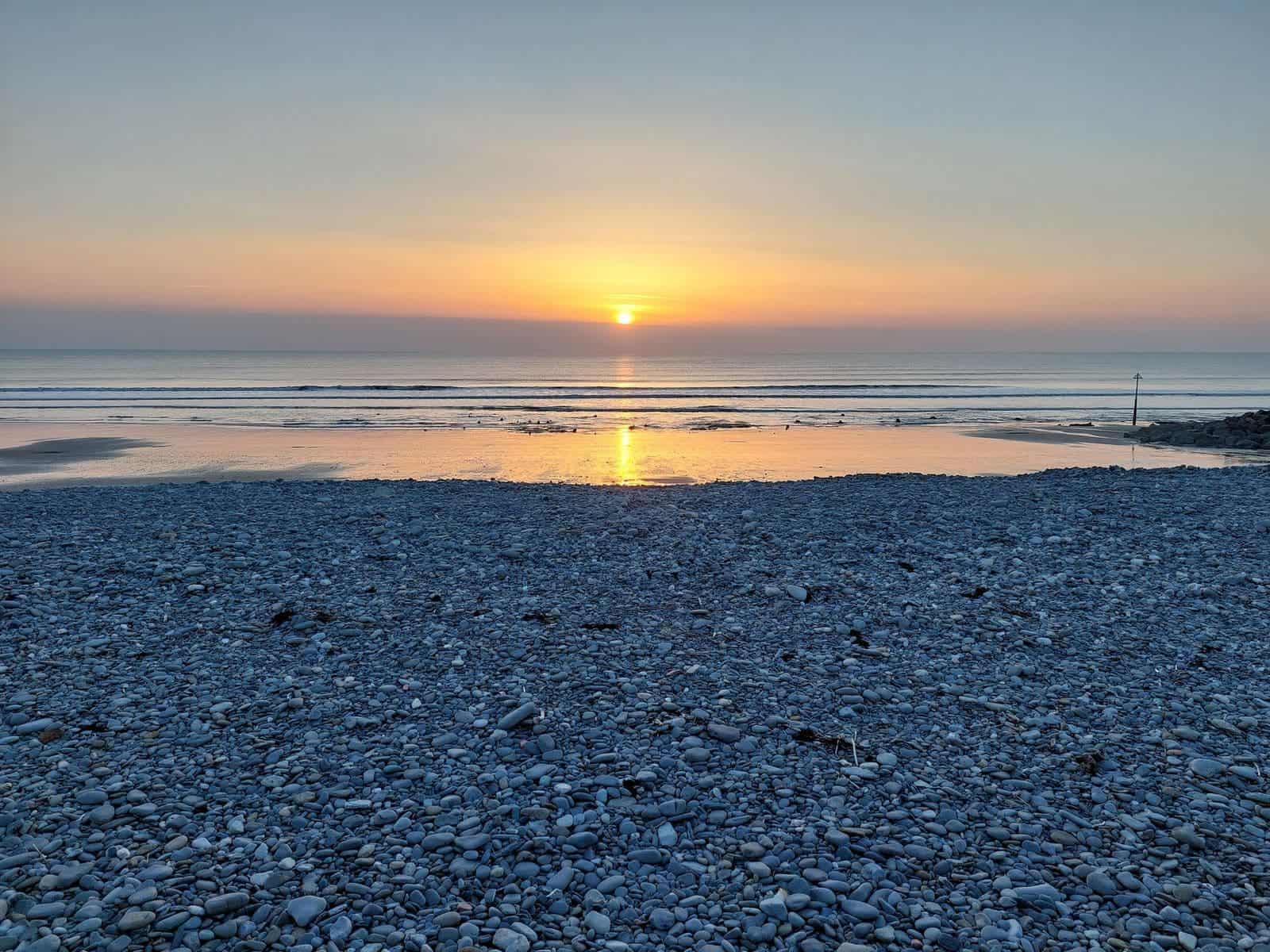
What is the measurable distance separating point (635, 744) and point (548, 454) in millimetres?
21500

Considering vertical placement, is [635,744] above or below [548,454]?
below

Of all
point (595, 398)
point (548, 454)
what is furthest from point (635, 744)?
point (595, 398)

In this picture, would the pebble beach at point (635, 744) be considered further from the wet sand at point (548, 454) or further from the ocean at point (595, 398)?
the ocean at point (595, 398)

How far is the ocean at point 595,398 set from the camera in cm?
4038

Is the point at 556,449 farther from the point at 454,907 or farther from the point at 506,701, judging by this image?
the point at 454,907

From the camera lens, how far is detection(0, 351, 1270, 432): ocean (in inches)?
1590

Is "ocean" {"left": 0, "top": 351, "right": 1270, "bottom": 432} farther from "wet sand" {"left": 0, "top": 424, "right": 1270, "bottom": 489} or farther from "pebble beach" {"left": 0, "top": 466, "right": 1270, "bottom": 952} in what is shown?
"pebble beach" {"left": 0, "top": 466, "right": 1270, "bottom": 952}

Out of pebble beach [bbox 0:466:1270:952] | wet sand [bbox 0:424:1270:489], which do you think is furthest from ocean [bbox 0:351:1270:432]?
pebble beach [bbox 0:466:1270:952]

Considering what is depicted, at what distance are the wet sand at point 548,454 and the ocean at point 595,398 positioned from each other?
3895 millimetres

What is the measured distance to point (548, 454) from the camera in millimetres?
27062

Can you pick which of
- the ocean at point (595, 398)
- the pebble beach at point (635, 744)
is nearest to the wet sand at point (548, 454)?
the ocean at point (595, 398)

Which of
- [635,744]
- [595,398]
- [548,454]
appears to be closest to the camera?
[635,744]

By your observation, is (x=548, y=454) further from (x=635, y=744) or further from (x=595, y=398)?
(x=595, y=398)

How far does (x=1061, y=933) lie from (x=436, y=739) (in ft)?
13.4
